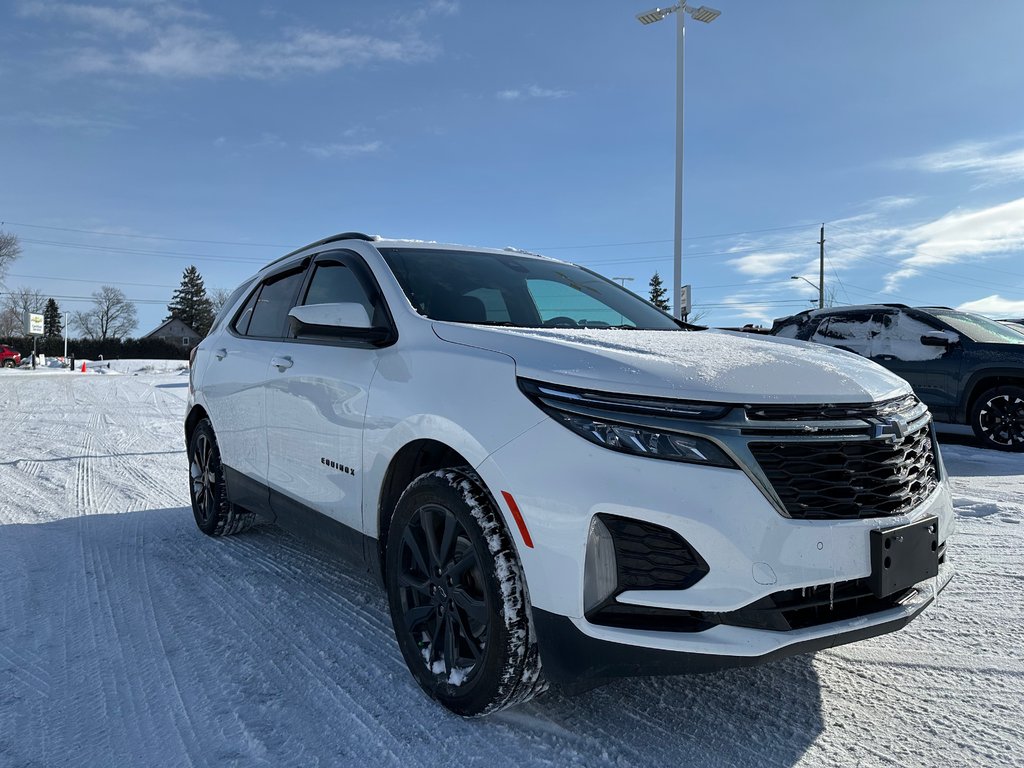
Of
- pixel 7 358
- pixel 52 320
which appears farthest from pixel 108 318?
pixel 7 358

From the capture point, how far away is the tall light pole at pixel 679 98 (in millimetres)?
17344

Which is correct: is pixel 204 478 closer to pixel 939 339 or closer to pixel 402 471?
pixel 402 471

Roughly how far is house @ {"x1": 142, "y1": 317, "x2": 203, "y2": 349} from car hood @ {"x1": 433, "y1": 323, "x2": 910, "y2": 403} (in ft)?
310

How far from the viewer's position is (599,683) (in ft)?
6.79

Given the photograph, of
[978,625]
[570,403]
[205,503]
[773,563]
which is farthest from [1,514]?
[978,625]

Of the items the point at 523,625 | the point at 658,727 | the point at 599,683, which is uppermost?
the point at 523,625

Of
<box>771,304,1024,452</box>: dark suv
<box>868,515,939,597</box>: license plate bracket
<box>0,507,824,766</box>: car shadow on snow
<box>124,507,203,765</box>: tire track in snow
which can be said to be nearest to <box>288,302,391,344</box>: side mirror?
<box>0,507,824,766</box>: car shadow on snow

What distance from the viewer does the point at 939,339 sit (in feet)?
28.2

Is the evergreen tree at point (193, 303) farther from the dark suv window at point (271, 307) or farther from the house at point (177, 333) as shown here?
the dark suv window at point (271, 307)

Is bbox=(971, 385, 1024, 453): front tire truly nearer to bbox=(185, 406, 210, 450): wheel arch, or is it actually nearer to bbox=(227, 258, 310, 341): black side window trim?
bbox=(227, 258, 310, 341): black side window trim

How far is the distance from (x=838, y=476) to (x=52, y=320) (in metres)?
115

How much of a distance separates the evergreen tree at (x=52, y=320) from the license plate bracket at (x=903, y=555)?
11441 cm

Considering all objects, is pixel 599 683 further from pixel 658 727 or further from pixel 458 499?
pixel 458 499

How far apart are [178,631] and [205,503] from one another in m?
1.75
